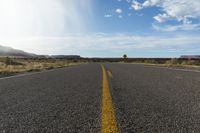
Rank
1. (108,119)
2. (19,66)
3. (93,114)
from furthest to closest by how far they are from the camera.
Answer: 1. (19,66)
2. (93,114)
3. (108,119)

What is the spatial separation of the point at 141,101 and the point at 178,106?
29.8 inches

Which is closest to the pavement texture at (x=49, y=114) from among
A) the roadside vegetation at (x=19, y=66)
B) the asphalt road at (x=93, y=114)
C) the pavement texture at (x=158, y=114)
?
the asphalt road at (x=93, y=114)

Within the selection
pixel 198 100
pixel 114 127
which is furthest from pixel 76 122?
pixel 198 100

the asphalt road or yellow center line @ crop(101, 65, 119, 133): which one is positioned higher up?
yellow center line @ crop(101, 65, 119, 133)

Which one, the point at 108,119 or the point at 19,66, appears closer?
the point at 108,119

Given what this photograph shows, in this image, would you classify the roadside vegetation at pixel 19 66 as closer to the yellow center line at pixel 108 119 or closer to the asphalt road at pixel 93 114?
the asphalt road at pixel 93 114

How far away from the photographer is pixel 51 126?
3713mm

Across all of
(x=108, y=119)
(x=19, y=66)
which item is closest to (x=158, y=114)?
(x=108, y=119)

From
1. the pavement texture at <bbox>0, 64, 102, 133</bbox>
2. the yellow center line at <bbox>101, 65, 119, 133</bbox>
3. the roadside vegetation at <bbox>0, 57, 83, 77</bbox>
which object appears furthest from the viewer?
the roadside vegetation at <bbox>0, 57, 83, 77</bbox>

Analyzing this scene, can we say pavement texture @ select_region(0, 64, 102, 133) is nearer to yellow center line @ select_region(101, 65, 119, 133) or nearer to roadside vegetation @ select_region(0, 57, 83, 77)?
yellow center line @ select_region(101, 65, 119, 133)

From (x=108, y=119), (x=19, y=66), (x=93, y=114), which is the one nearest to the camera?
(x=108, y=119)

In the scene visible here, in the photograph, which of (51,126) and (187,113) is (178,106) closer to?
(187,113)

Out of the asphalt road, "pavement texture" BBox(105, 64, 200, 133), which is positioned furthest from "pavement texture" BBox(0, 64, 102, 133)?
"pavement texture" BBox(105, 64, 200, 133)

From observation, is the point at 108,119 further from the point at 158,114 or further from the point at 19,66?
the point at 19,66
